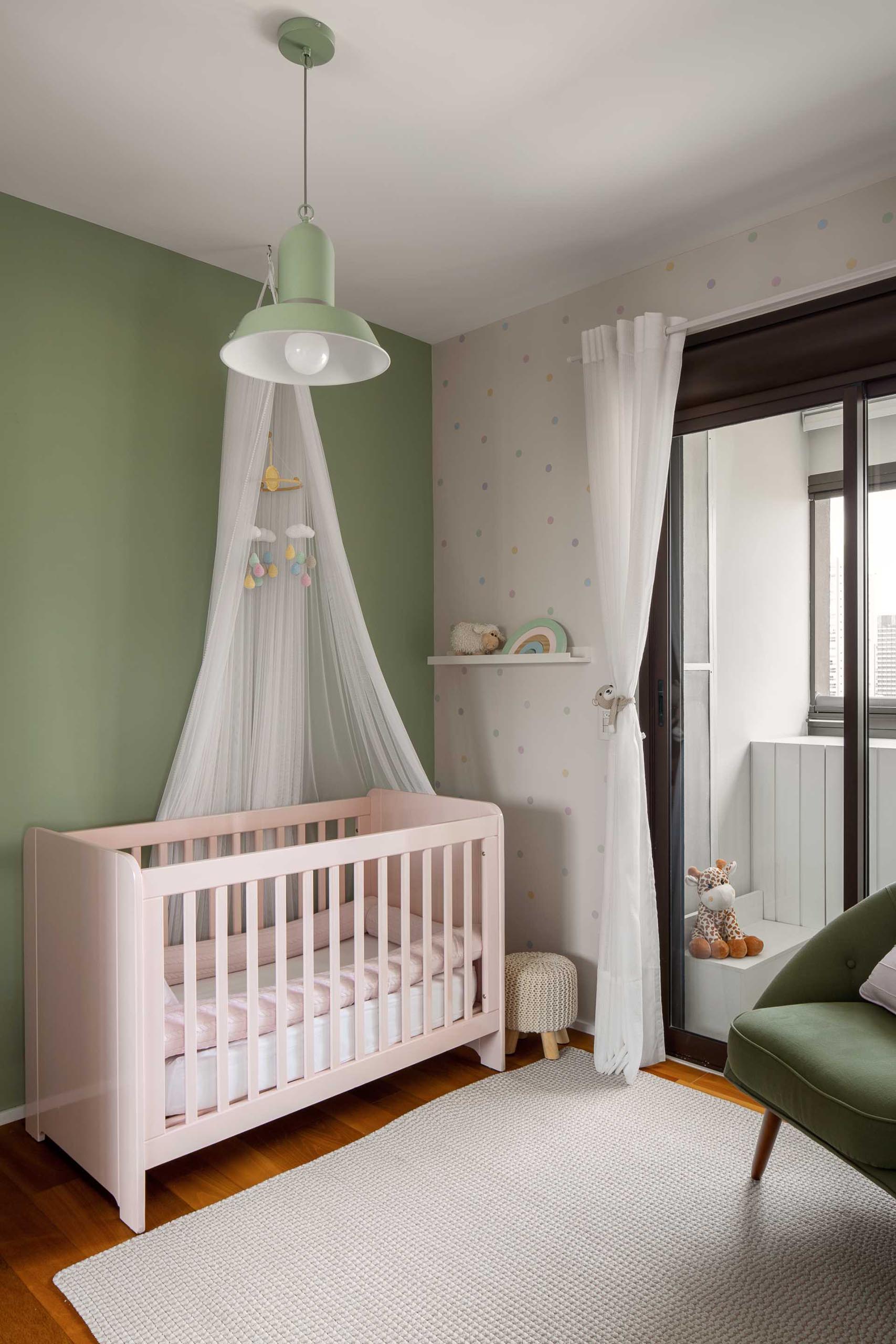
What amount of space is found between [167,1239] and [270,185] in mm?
2691

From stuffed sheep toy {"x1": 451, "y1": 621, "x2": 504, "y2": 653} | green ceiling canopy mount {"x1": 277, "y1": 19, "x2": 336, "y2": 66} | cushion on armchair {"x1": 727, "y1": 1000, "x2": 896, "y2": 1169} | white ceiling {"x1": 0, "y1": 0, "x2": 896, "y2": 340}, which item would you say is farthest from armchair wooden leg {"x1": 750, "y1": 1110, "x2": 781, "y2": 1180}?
green ceiling canopy mount {"x1": 277, "y1": 19, "x2": 336, "y2": 66}

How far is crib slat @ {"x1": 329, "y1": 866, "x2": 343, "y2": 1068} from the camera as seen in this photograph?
2.47m

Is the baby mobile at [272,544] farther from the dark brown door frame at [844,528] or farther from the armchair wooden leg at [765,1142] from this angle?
the armchair wooden leg at [765,1142]

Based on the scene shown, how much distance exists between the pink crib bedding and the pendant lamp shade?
153cm

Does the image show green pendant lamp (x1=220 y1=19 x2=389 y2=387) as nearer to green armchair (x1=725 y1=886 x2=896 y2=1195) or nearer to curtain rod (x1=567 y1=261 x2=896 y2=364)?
curtain rod (x1=567 y1=261 x2=896 y2=364)

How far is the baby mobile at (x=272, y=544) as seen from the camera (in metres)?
2.81

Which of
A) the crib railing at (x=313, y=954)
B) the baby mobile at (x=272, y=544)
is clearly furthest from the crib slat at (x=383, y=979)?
the baby mobile at (x=272, y=544)

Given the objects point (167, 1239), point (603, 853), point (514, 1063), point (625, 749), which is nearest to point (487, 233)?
point (625, 749)

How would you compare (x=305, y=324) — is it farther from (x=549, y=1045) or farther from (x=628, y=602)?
(x=549, y=1045)

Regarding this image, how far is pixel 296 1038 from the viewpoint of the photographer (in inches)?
95.9

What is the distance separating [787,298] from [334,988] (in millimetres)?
2281

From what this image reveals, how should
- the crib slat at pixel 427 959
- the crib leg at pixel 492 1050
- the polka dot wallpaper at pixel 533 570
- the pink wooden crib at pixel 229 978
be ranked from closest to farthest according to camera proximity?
1. the pink wooden crib at pixel 229 978
2. the crib slat at pixel 427 959
3. the crib leg at pixel 492 1050
4. the polka dot wallpaper at pixel 533 570

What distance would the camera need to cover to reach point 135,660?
288 centimetres

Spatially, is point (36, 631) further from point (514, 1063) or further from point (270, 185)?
point (514, 1063)
